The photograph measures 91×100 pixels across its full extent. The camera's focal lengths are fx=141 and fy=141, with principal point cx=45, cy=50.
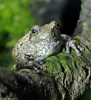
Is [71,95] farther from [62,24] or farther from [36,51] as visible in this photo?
[62,24]

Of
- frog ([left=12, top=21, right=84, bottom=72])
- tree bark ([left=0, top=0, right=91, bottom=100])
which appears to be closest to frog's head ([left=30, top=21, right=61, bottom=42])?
frog ([left=12, top=21, right=84, bottom=72])

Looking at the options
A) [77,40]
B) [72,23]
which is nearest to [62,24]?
[72,23]

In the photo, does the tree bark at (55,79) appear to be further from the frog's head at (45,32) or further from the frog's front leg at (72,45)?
the frog's head at (45,32)

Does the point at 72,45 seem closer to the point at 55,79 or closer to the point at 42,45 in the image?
the point at 42,45

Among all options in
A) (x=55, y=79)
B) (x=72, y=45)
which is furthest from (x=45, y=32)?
(x=55, y=79)

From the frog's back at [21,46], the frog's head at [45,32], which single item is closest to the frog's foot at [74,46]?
the frog's head at [45,32]

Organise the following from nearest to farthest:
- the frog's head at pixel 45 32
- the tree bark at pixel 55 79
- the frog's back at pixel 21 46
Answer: the tree bark at pixel 55 79 < the frog's head at pixel 45 32 < the frog's back at pixel 21 46
